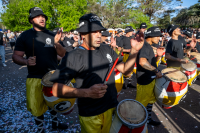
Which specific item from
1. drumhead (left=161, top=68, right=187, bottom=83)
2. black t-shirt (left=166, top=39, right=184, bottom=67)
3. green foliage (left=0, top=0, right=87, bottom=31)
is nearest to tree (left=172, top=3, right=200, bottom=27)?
green foliage (left=0, top=0, right=87, bottom=31)

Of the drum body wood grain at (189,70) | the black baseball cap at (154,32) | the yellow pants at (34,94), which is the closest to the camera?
the yellow pants at (34,94)

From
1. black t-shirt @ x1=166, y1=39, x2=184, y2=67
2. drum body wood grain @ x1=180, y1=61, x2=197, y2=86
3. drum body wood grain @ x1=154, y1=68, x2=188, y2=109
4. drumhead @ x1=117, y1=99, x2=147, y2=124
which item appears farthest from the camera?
black t-shirt @ x1=166, y1=39, x2=184, y2=67

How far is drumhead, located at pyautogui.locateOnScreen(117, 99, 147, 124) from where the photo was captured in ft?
5.19

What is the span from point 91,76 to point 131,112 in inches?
30.9

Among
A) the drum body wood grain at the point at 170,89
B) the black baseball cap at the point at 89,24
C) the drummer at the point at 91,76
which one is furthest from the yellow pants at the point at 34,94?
the drum body wood grain at the point at 170,89

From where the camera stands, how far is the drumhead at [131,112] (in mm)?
Result: 1583

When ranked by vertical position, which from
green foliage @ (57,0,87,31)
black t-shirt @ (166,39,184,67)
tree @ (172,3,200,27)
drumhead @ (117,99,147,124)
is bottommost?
drumhead @ (117,99,147,124)

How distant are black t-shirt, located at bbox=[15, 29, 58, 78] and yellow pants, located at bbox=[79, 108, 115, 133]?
1385 millimetres

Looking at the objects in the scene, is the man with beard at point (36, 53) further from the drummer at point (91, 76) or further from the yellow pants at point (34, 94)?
the drummer at point (91, 76)

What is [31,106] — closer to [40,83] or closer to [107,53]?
[40,83]

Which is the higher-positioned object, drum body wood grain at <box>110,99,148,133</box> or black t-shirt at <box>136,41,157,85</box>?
black t-shirt at <box>136,41,157,85</box>

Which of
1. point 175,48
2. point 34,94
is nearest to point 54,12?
point 175,48

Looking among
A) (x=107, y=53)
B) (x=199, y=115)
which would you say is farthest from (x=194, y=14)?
(x=107, y=53)

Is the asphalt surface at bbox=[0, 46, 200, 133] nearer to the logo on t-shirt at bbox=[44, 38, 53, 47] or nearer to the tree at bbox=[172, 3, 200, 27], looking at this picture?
the logo on t-shirt at bbox=[44, 38, 53, 47]
